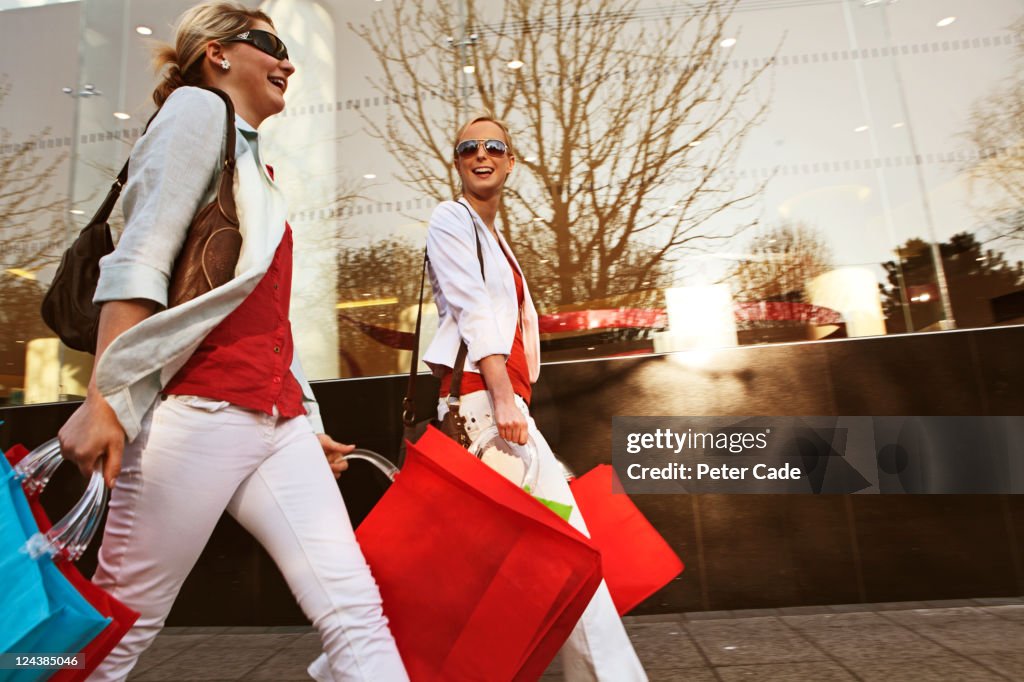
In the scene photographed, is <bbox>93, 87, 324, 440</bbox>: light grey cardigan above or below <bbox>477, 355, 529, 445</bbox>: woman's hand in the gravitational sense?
above

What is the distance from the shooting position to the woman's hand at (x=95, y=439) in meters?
1.45

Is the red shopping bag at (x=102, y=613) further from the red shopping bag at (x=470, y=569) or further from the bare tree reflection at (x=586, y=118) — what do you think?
the bare tree reflection at (x=586, y=118)

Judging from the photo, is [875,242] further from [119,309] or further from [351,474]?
[119,309]

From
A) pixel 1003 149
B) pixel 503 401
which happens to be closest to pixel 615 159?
pixel 1003 149

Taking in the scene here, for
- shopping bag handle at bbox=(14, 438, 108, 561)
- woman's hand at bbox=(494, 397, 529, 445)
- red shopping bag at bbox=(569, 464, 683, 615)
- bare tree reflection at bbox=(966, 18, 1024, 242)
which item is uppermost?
bare tree reflection at bbox=(966, 18, 1024, 242)

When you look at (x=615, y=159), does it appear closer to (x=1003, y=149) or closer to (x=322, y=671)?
(x=1003, y=149)

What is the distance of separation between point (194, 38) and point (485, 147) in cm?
108

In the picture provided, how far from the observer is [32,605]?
1231 mm

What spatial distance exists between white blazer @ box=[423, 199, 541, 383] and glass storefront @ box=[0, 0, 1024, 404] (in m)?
2.30

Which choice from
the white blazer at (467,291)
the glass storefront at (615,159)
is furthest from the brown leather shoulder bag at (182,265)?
the glass storefront at (615,159)

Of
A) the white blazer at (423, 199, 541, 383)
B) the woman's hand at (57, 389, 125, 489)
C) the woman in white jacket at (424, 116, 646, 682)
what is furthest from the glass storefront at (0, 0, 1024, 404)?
the woman's hand at (57, 389, 125, 489)

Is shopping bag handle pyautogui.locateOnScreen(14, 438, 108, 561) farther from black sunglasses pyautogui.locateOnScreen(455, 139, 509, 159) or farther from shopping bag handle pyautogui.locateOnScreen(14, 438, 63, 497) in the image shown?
black sunglasses pyautogui.locateOnScreen(455, 139, 509, 159)

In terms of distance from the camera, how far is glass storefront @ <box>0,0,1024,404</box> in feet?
15.2

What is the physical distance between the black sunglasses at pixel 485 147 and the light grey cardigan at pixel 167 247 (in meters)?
1.09
